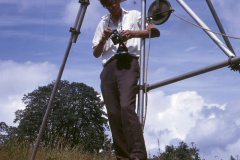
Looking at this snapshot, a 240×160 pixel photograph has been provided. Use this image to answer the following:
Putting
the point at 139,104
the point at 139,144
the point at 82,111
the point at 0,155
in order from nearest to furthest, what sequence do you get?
the point at 139,144 → the point at 139,104 → the point at 0,155 → the point at 82,111

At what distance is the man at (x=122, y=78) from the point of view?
221 cm

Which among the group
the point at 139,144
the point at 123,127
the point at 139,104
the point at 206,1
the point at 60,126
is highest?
the point at 60,126

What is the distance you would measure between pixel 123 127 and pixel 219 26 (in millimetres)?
1642

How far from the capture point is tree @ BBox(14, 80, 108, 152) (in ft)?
74.7

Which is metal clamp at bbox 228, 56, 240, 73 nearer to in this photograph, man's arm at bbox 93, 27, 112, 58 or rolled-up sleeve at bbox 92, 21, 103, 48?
man's arm at bbox 93, 27, 112, 58

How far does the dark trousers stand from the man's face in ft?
1.82

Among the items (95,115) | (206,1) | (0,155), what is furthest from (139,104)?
(95,115)

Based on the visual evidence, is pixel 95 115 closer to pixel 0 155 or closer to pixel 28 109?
pixel 28 109

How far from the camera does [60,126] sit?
24.0 m

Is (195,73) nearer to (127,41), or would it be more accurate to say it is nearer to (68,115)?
(127,41)

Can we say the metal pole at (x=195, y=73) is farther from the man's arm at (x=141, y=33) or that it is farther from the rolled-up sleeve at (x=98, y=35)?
the rolled-up sleeve at (x=98, y=35)

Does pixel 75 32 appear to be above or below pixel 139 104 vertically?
above

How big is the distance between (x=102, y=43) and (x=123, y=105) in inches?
29.4

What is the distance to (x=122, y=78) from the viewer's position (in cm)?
239
